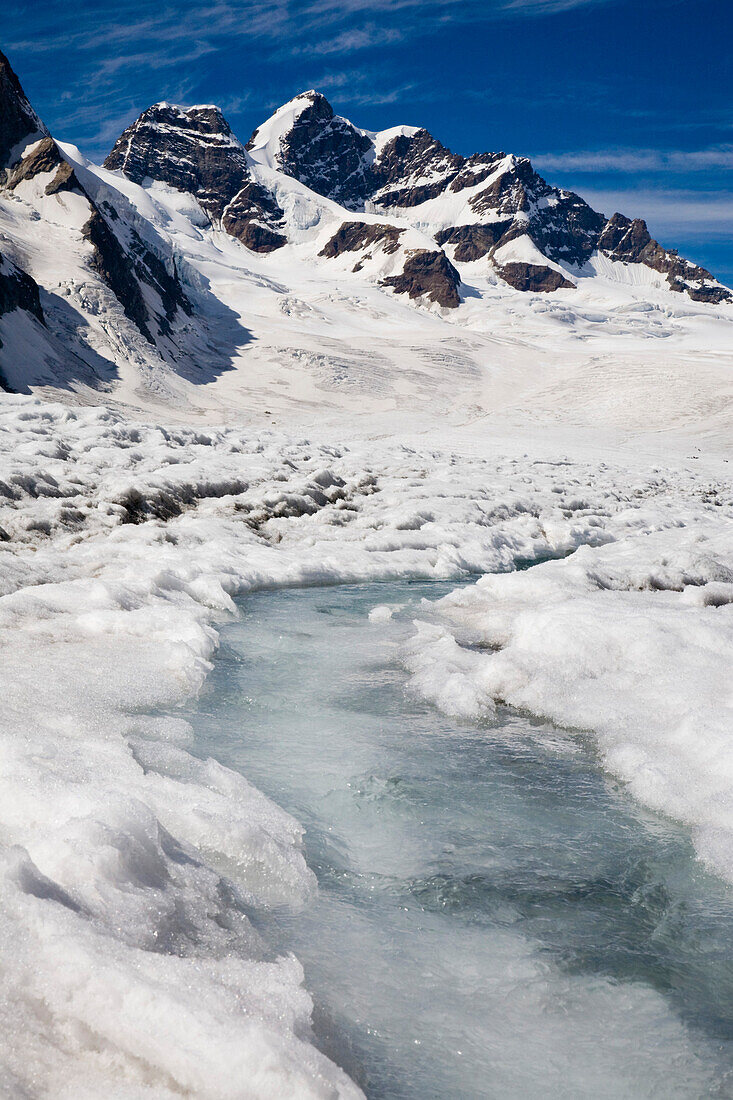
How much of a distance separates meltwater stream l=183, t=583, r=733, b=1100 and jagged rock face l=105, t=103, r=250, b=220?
16240 centimetres

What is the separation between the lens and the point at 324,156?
195 meters

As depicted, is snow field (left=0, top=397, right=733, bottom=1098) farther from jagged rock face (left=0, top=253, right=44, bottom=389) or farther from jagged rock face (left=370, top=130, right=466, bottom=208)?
jagged rock face (left=370, top=130, right=466, bottom=208)

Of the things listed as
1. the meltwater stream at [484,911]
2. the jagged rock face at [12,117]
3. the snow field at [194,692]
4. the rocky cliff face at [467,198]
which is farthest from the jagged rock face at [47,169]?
the rocky cliff face at [467,198]

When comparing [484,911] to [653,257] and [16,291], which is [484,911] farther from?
[653,257]

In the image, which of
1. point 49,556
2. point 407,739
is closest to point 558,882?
point 407,739

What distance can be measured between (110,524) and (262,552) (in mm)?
2259

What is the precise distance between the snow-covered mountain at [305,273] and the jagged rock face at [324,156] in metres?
0.56

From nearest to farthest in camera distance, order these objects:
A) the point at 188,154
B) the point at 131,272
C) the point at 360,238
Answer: the point at 131,272 < the point at 360,238 < the point at 188,154

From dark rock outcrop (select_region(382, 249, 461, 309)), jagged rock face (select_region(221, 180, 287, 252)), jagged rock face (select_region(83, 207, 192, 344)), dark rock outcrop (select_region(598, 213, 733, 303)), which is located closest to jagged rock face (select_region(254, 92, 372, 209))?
jagged rock face (select_region(221, 180, 287, 252))

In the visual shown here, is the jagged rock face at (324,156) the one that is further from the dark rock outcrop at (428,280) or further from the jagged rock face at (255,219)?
the dark rock outcrop at (428,280)

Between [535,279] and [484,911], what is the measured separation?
156431mm

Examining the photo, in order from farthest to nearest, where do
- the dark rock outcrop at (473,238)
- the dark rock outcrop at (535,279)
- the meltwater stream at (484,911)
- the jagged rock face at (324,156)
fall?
the jagged rock face at (324,156) → the dark rock outcrop at (473,238) → the dark rock outcrop at (535,279) → the meltwater stream at (484,911)

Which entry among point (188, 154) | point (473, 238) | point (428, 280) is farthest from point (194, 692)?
point (188, 154)

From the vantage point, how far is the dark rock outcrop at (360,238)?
12281 cm
